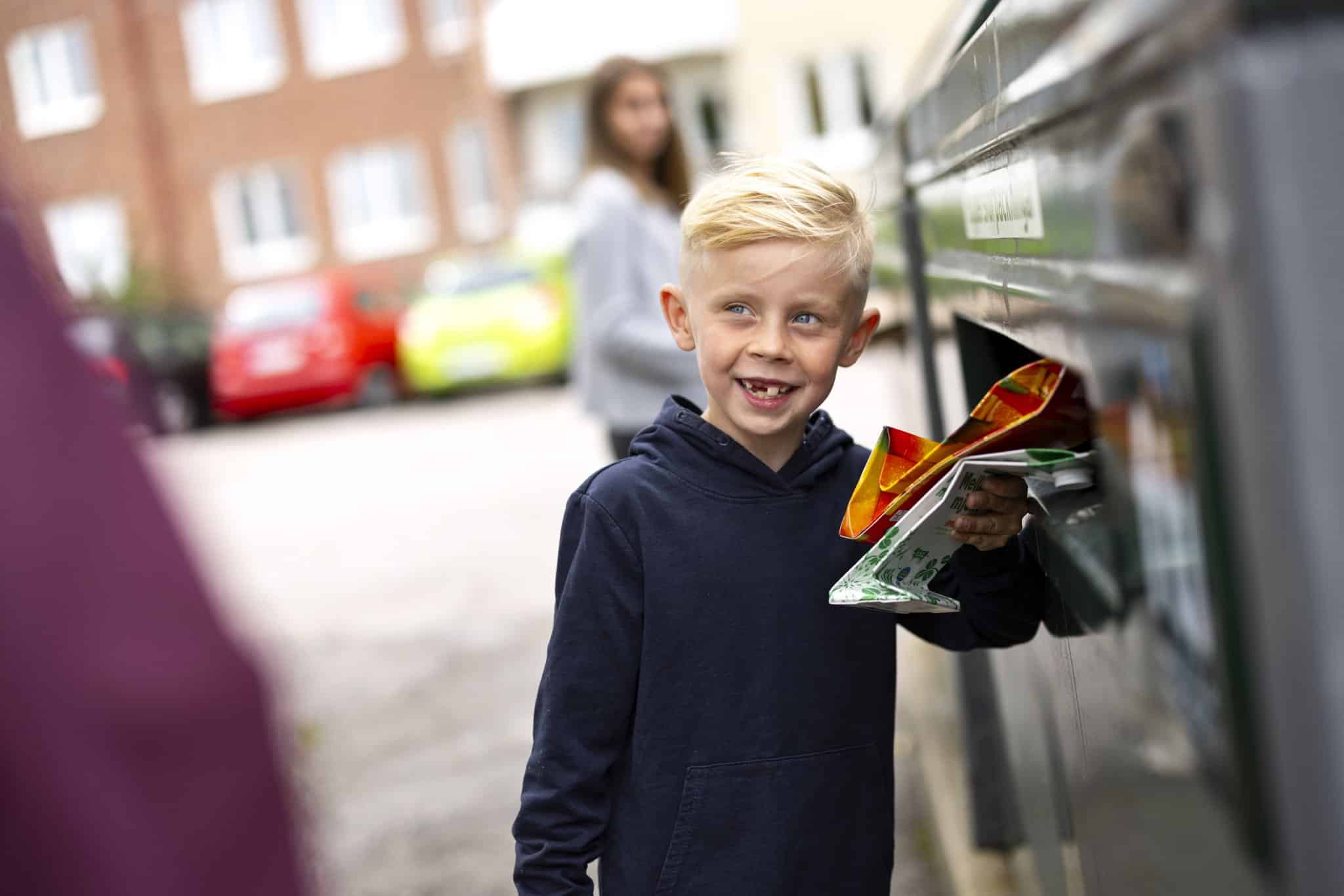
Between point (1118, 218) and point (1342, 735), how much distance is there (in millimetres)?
352

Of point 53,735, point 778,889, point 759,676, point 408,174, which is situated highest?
point 408,174

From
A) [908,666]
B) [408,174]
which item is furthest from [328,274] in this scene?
[908,666]

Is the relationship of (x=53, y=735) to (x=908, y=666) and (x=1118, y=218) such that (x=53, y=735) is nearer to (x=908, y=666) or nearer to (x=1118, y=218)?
(x=1118, y=218)

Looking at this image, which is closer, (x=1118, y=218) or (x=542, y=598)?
(x=1118, y=218)

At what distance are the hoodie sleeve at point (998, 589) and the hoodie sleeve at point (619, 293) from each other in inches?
72.0

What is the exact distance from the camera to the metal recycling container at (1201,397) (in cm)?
75

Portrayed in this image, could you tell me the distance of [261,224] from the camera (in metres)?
25.8

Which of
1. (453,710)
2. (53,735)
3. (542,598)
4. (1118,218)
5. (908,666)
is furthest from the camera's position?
(542,598)

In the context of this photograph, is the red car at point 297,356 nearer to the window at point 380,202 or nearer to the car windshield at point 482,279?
the car windshield at point 482,279

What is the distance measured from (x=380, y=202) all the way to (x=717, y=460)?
79.5 feet

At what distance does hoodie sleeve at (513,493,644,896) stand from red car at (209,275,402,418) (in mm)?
14537

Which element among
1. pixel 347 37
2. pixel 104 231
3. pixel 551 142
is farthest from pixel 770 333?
pixel 104 231

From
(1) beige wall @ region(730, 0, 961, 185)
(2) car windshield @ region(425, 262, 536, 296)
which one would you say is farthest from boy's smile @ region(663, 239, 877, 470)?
(1) beige wall @ region(730, 0, 961, 185)

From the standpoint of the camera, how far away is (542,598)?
6.44 metres
